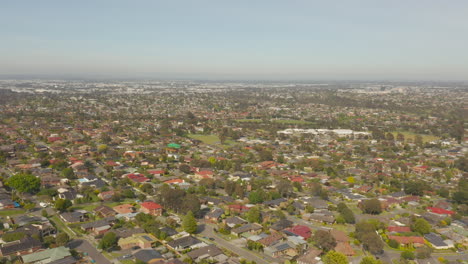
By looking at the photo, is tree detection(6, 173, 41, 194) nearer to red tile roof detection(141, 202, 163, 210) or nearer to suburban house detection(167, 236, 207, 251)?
red tile roof detection(141, 202, 163, 210)

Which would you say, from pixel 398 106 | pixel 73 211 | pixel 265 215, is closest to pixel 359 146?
pixel 265 215

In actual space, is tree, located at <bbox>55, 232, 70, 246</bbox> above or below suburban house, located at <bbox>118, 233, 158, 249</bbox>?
above

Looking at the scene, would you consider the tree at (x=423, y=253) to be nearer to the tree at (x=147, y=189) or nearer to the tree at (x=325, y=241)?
the tree at (x=325, y=241)

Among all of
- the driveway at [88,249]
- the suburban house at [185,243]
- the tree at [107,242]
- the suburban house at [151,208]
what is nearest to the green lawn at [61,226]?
the driveway at [88,249]

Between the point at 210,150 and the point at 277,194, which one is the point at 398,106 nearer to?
the point at 210,150

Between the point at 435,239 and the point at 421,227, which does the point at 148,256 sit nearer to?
the point at 421,227

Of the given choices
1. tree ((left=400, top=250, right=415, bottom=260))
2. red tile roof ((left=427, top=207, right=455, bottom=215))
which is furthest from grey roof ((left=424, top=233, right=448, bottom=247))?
red tile roof ((left=427, top=207, right=455, bottom=215))
